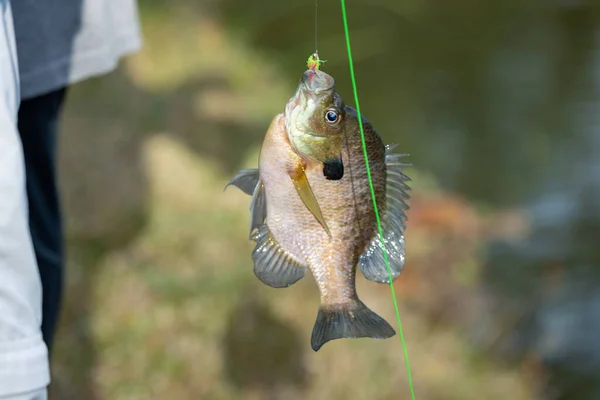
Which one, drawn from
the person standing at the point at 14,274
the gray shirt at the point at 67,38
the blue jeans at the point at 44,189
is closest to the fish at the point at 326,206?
the person standing at the point at 14,274

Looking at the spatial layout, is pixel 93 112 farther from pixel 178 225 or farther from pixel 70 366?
pixel 70 366

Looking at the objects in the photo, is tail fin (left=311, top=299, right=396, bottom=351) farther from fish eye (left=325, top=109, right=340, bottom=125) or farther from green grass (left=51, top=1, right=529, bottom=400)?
green grass (left=51, top=1, right=529, bottom=400)

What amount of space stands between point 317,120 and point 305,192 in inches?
4.5

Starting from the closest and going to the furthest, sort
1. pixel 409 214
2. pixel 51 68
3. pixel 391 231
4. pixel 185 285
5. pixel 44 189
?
pixel 391 231 → pixel 51 68 → pixel 44 189 → pixel 185 285 → pixel 409 214

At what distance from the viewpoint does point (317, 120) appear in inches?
42.9

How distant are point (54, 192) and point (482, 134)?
4.65m

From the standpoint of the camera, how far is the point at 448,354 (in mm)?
3684

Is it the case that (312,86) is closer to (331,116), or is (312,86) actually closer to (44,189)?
(331,116)

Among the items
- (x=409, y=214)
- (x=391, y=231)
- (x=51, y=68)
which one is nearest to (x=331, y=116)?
(x=391, y=231)

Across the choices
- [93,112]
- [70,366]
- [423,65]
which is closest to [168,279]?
[70,366]

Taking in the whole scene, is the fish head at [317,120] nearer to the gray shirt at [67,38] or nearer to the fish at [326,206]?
the fish at [326,206]

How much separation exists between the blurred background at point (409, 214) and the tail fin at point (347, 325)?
2145 mm

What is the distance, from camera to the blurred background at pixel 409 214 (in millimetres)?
3277

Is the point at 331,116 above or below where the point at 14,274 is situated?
above
